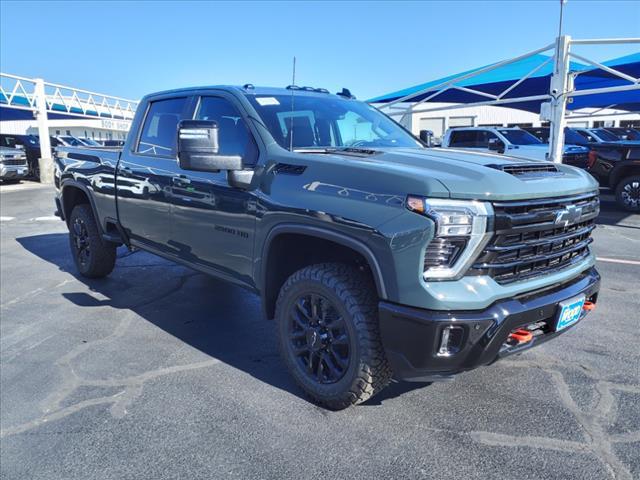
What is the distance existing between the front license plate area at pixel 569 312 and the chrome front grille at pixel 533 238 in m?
0.19

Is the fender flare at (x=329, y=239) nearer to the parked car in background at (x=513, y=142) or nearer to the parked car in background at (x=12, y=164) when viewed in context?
the parked car in background at (x=513, y=142)

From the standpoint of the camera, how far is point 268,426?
2936 mm

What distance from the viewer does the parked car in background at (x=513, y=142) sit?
1317cm

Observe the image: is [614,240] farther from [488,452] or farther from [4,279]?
[4,279]

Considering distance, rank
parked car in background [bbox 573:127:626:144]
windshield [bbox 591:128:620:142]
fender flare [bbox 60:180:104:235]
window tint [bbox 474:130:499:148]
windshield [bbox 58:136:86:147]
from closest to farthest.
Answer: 1. fender flare [bbox 60:180:104:235]
2. window tint [bbox 474:130:499:148]
3. parked car in background [bbox 573:127:626:144]
4. windshield [bbox 591:128:620:142]
5. windshield [bbox 58:136:86:147]

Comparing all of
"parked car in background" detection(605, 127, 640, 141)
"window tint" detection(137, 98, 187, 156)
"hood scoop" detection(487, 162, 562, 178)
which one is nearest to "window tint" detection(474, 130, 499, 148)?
"parked car in background" detection(605, 127, 640, 141)

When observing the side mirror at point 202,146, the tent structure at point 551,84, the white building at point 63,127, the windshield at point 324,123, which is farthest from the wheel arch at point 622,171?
the white building at point 63,127

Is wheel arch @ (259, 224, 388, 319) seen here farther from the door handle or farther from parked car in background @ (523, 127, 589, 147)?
parked car in background @ (523, 127, 589, 147)

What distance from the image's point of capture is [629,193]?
35.4ft

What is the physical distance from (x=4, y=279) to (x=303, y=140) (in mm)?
4517

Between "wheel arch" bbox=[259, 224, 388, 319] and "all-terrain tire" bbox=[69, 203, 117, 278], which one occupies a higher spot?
"wheel arch" bbox=[259, 224, 388, 319]

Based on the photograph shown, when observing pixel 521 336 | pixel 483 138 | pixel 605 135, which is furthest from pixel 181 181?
pixel 605 135

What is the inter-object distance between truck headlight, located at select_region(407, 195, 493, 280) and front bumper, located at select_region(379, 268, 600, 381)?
0.21 metres

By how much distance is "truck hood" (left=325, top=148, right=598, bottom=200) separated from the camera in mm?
2457
